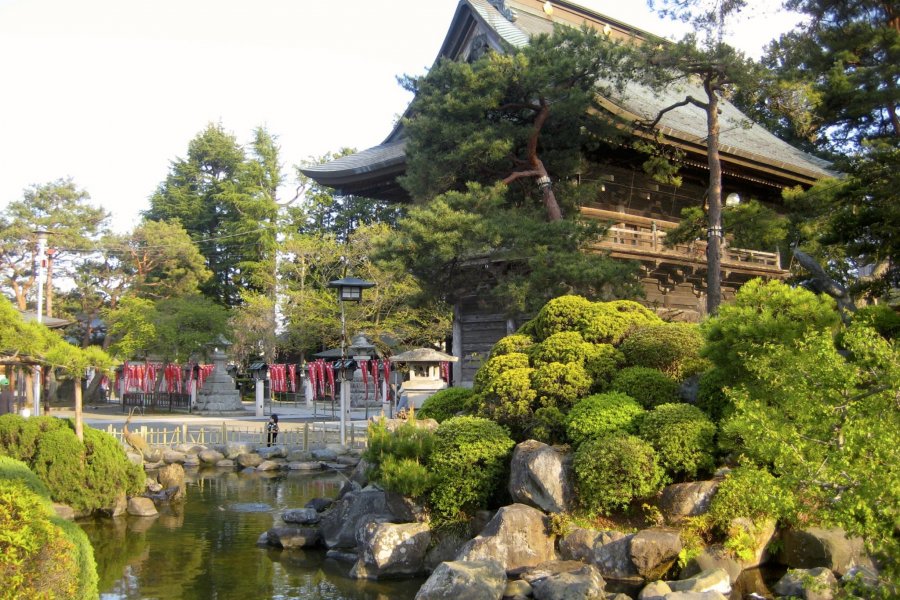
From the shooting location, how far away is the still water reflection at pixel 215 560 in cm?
988

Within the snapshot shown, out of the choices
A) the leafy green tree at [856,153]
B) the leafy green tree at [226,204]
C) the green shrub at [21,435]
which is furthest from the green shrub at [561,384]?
the leafy green tree at [226,204]

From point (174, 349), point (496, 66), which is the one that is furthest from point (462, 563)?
point (174, 349)

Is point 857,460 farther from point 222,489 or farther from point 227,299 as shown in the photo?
point 227,299

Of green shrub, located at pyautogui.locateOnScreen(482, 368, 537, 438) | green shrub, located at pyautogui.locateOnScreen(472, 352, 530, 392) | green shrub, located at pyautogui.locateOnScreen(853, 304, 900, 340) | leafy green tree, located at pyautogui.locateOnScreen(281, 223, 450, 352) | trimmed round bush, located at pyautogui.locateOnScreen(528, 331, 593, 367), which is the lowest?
green shrub, located at pyautogui.locateOnScreen(482, 368, 537, 438)

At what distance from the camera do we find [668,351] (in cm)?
1151

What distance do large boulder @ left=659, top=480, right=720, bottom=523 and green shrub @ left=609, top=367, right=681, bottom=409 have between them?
4.87 feet

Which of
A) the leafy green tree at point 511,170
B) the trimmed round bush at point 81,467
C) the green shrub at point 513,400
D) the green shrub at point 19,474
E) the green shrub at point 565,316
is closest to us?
the green shrub at point 19,474

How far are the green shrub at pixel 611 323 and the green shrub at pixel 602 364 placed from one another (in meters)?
0.32

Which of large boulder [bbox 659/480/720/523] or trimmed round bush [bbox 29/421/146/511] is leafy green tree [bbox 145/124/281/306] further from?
large boulder [bbox 659/480/720/523]

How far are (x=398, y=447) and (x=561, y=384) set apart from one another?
255cm

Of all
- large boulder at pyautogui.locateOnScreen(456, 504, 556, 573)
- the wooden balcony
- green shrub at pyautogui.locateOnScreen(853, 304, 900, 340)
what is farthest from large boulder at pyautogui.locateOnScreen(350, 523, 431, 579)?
the wooden balcony

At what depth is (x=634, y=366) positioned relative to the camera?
1162 centimetres

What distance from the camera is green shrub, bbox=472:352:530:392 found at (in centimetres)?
1207

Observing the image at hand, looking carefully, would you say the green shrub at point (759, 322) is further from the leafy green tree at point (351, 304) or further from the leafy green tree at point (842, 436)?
the leafy green tree at point (351, 304)
